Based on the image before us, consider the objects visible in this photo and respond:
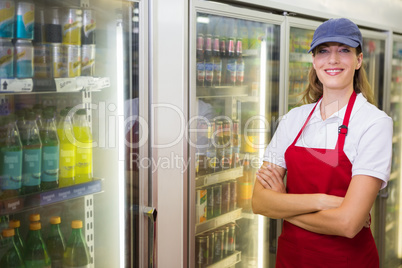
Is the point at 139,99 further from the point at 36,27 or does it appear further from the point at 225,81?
the point at 225,81

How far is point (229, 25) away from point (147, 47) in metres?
0.75

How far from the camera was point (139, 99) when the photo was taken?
1.95m

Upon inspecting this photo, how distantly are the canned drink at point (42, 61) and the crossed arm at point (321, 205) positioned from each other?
1.10 metres

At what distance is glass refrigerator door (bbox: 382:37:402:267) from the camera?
163 inches

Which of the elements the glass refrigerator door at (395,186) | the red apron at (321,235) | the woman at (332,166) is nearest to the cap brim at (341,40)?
the woman at (332,166)

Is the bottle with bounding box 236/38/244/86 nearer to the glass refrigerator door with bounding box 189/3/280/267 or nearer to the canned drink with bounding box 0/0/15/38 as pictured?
the glass refrigerator door with bounding box 189/3/280/267

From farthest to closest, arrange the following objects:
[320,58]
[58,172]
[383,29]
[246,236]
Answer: [383,29], [246,236], [320,58], [58,172]

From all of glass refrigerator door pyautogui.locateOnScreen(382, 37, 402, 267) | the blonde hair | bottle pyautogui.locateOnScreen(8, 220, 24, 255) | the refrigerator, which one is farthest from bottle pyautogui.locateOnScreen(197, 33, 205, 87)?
glass refrigerator door pyautogui.locateOnScreen(382, 37, 402, 267)

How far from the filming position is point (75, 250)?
80.2 inches

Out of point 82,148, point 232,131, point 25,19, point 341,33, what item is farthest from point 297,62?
point 25,19

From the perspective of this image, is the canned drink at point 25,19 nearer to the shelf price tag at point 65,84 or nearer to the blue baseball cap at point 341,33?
the shelf price tag at point 65,84

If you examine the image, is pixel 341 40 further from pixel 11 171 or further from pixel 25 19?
pixel 11 171

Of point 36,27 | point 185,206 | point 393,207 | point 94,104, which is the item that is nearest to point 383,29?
point 393,207

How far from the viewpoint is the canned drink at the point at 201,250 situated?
2490mm
